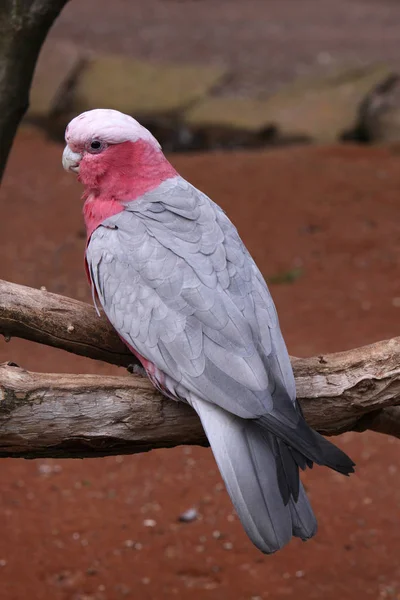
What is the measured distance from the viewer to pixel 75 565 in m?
3.85

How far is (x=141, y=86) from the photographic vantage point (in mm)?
10414

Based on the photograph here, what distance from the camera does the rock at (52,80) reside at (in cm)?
1017

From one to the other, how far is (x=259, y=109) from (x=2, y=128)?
6.61 meters

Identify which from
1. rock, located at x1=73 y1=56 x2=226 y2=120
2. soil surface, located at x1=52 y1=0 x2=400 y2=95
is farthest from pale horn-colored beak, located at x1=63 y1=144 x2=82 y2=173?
soil surface, located at x1=52 y1=0 x2=400 y2=95

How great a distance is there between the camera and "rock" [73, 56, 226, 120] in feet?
Answer: 33.3

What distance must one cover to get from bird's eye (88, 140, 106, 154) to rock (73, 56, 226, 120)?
24.0 feet

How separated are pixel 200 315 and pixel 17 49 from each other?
5.96ft

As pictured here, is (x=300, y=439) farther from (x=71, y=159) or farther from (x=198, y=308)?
(x=71, y=159)

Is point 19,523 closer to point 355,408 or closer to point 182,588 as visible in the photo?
point 182,588

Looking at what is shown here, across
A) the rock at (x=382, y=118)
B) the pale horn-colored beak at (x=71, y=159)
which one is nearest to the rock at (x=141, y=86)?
the rock at (x=382, y=118)

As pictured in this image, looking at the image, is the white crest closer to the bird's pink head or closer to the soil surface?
the bird's pink head

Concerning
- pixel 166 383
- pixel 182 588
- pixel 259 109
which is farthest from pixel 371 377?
pixel 259 109

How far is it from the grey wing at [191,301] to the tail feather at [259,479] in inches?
3.3

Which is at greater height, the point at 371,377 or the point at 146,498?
the point at 371,377
